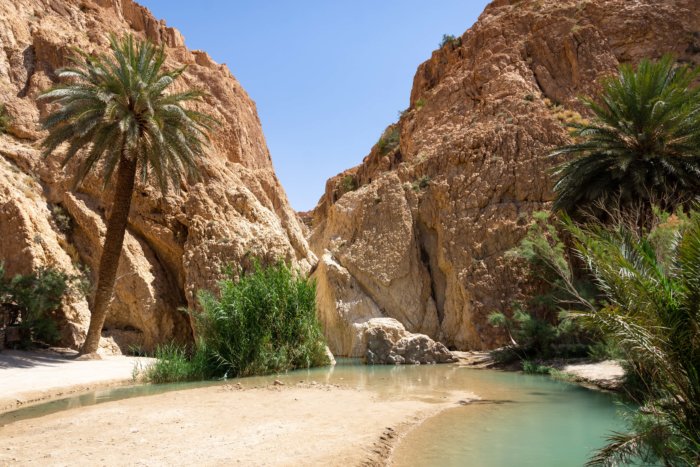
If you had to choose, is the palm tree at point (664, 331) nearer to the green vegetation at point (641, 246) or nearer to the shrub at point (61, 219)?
the green vegetation at point (641, 246)

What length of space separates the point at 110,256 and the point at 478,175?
1611 centimetres

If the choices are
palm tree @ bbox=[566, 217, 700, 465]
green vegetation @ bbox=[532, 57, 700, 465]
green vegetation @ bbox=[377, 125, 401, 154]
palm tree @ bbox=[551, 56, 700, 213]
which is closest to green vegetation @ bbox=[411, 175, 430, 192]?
green vegetation @ bbox=[532, 57, 700, 465]

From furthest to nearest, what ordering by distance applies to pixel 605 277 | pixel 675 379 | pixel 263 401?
pixel 263 401
pixel 605 277
pixel 675 379

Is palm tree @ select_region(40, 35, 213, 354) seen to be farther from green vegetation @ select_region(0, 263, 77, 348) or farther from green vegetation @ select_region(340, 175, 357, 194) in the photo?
green vegetation @ select_region(340, 175, 357, 194)

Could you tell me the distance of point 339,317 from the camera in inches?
834

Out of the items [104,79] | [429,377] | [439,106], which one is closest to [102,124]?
[104,79]

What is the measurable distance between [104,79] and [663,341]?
16.9 metres

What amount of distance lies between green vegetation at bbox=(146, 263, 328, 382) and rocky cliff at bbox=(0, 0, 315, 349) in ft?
19.4

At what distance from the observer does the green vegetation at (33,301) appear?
15.2 m

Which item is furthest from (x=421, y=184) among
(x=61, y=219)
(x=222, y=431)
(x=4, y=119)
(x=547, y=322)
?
(x=4, y=119)

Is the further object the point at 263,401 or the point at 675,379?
the point at 263,401

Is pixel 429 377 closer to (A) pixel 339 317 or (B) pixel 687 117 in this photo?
(A) pixel 339 317

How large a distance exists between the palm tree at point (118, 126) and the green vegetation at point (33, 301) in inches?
71.2

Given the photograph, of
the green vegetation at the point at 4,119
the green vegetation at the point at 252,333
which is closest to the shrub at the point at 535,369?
Answer: the green vegetation at the point at 252,333
